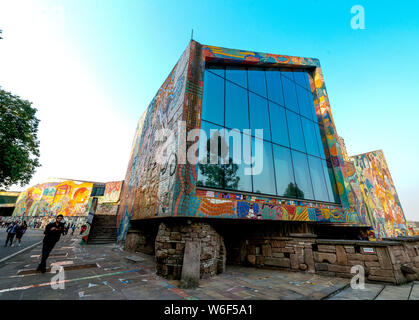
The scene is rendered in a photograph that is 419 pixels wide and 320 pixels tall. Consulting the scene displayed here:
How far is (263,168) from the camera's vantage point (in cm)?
798

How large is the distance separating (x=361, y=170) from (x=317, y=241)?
75.5 ft

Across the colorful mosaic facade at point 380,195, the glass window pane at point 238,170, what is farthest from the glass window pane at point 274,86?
the colorful mosaic facade at point 380,195

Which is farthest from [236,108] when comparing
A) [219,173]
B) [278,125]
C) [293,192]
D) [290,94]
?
[290,94]

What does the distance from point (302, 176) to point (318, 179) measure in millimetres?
1562

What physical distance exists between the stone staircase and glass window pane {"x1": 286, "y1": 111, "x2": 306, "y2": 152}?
17.3m

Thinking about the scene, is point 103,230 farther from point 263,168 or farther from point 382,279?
point 382,279

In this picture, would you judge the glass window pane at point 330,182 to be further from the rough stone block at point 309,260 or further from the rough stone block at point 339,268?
the rough stone block at point 339,268

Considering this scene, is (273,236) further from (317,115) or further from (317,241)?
(317,115)

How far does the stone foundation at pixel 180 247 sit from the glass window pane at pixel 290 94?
945 centimetres

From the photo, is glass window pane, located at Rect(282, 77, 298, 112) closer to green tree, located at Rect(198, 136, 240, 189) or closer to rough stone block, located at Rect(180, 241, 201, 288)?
green tree, located at Rect(198, 136, 240, 189)

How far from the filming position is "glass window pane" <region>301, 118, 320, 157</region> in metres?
10.7

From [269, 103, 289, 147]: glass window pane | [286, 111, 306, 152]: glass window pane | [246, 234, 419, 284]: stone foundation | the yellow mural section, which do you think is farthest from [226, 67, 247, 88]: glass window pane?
the yellow mural section
